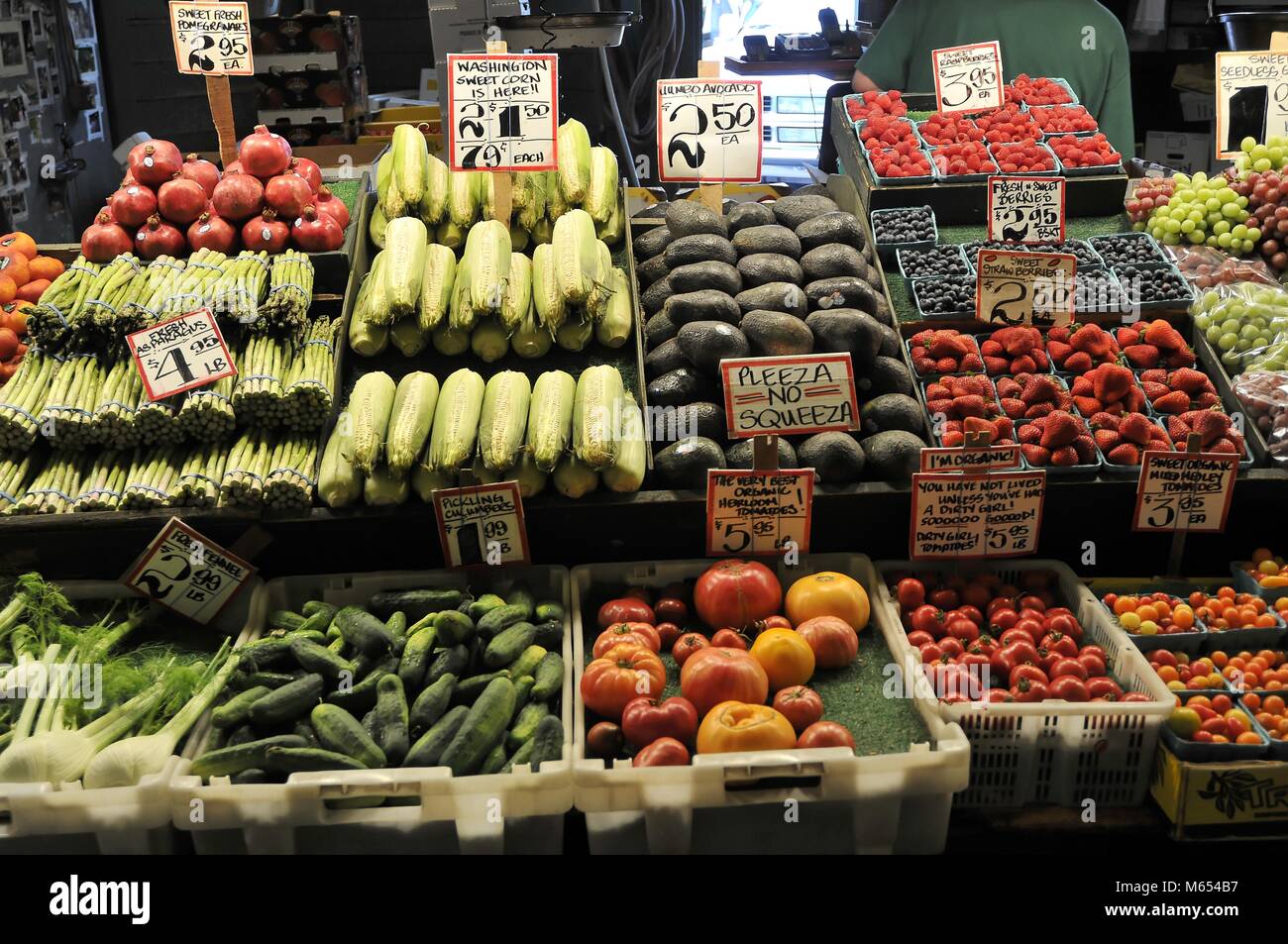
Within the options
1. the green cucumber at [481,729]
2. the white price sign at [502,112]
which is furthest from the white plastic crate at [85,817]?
the white price sign at [502,112]

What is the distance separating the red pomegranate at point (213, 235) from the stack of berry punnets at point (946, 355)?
2.01 meters

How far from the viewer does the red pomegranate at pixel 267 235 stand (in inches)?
126

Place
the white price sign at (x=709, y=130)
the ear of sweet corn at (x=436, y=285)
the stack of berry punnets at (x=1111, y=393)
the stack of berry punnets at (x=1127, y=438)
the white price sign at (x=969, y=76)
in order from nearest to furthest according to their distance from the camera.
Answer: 1. the stack of berry punnets at (x=1127, y=438)
2. the stack of berry punnets at (x=1111, y=393)
3. the ear of sweet corn at (x=436, y=285)
4. the white price sign at (x=709, y=130)
5. the white price sign at (x=969, y=76)

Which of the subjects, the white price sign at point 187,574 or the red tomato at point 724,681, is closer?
the red tomato at point 724,681

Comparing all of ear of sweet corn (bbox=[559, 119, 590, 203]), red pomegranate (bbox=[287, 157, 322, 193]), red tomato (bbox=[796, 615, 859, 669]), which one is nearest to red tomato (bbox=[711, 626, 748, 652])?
red tomato (bbox=[796, 615, 859, 669])

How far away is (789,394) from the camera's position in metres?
2.48

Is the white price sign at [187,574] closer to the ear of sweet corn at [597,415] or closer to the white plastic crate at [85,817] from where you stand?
the white plastic crate at [85,817]

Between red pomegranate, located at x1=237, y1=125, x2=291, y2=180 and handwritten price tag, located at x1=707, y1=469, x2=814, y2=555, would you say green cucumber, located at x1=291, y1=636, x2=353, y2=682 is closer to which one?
handwritten price tag, located at x1=707, y1=469, x2=814, y2=555

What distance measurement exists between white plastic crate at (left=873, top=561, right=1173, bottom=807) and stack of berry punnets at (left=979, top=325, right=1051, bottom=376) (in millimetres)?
998

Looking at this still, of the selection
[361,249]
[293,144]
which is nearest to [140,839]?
[361,249]

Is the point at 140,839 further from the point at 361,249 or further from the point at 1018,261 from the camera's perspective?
the point at 1018,261

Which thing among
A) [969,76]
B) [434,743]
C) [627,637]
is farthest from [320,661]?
[969,76]

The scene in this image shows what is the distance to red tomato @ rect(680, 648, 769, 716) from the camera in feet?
7.00

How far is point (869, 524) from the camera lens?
264cm
